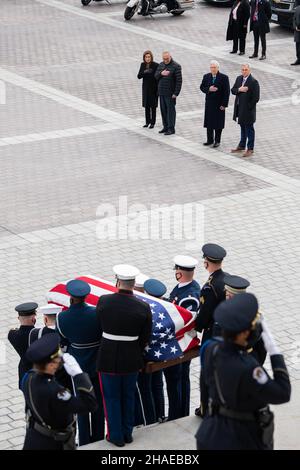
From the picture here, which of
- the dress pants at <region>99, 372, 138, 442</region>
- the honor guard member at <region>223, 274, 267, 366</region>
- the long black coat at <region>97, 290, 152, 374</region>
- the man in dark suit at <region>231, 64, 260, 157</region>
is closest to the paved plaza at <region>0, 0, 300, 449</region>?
the man in dark suit at <region>231, 64, 260, 157</region>

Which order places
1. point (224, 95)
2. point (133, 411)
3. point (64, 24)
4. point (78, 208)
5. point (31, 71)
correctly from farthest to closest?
point (64, 24) → point (31, 71) → point (224, 95) → point (78, 208) → point (133, 411)

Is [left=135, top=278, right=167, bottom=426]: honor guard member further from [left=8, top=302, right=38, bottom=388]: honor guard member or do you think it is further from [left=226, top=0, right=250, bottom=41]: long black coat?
[left=226, top=0, right=250, bottom=41]: long black coat

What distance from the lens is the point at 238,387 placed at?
19.0 feet

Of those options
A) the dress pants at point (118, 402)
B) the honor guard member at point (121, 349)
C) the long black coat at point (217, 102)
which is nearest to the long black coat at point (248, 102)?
the long black coat at point (217, 102)

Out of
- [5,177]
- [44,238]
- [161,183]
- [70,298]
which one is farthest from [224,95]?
[70,298]

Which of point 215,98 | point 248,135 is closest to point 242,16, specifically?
point 215,98

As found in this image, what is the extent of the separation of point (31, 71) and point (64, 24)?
5296 millimetres

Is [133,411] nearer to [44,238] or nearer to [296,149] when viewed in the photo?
[44,238]

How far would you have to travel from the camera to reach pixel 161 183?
1576 centimetres

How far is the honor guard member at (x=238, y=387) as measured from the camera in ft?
18.9

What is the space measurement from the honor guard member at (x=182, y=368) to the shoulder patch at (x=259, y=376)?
2.51m

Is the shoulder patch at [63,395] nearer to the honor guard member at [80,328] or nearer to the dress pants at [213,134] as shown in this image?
the honor guard member at [80,328]

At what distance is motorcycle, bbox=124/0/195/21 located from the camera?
2814cm

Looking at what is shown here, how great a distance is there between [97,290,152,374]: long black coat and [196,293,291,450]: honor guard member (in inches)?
56.7
